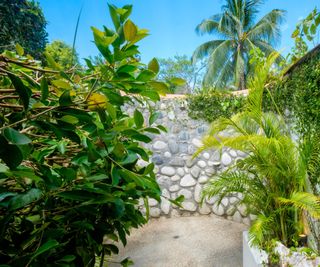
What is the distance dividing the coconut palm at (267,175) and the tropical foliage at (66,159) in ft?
5.32

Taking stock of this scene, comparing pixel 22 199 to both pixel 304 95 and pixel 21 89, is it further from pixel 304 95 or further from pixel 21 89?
pixel 304 95

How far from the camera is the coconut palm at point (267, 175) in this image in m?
1.85

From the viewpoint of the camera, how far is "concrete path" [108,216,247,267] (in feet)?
7.45

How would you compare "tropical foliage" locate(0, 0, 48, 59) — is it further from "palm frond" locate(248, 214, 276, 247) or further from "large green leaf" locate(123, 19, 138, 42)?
"palm frond" locate(248, 214, 276, 247)

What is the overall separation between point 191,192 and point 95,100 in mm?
3247

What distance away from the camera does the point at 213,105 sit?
343cm

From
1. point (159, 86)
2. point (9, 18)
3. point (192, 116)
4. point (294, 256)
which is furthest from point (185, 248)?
point (9, 18)

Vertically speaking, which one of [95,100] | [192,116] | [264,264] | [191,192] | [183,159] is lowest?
[264,264]

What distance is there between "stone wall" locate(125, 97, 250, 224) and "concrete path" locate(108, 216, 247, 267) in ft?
0.53

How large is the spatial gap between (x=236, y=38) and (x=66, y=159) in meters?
11.6

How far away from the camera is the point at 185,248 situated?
2.51 m

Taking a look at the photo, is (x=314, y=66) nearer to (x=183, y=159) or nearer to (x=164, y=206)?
(x=183, y=159)

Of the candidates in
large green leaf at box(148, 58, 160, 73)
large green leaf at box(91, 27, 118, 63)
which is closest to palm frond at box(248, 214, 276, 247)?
large green leaf at box(148, 58, 160, 73)

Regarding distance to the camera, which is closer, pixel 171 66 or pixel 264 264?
pixel 264 264
